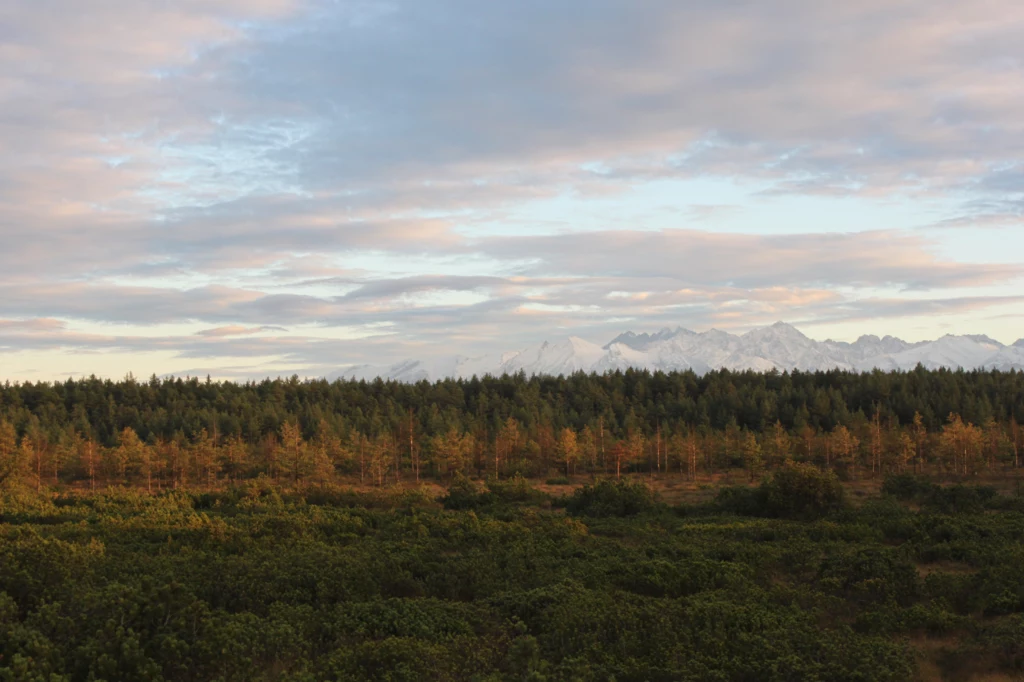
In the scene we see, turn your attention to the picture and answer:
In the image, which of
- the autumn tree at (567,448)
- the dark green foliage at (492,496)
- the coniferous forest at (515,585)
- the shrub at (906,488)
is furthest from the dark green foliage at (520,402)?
the dark green foliage at (492,496)

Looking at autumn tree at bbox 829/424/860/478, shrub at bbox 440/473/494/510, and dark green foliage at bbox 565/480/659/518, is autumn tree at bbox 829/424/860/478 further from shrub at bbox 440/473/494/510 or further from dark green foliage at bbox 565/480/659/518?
shrub at bbox 440/473/494/510

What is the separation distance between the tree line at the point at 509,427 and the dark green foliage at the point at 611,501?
784 inches

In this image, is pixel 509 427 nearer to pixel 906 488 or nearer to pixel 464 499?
pixel 464 499

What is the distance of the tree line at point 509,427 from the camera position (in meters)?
68.6

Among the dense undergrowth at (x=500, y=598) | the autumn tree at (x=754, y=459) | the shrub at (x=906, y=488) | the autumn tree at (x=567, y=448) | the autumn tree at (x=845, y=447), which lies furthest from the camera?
the autumn tree at (x=567, y=448)

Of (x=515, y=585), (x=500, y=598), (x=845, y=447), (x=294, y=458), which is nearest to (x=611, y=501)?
(x=515, y=585)

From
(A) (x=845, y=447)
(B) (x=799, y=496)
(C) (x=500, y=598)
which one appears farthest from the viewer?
(A) (x=845, y=447)

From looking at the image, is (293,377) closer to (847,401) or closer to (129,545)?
(847,401)

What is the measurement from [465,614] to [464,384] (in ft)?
367

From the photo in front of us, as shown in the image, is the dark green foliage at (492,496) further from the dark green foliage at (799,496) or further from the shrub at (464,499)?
the dark green foliage at (799,496)

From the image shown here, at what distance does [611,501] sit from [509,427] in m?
45.0

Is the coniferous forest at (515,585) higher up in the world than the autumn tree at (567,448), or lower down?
higher up

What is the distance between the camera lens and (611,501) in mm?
37062

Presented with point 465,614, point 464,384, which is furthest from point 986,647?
point 464,384
